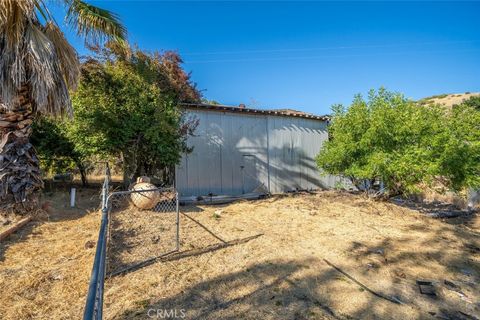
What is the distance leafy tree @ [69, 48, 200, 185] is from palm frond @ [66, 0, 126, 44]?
133 cm

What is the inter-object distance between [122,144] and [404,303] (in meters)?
7.82

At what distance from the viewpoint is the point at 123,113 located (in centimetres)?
844

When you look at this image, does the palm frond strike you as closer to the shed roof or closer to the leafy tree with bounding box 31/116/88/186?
the shed roof

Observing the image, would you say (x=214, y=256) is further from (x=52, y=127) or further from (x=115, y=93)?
(x=52, y=127)

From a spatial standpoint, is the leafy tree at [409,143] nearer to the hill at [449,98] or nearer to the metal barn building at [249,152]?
the metal barn building at [249,152]

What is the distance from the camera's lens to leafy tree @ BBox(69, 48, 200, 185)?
8.24m

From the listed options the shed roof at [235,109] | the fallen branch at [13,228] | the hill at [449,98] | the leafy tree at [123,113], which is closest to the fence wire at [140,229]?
the leafy tree at [123,113]

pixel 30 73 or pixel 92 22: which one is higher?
pixel 92 22

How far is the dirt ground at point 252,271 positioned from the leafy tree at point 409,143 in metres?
1.76

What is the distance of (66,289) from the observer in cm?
377

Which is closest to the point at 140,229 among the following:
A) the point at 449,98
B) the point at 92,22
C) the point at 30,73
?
the point at 30,73

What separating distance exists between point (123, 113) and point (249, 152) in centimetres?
532

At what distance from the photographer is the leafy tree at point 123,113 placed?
8242 millimetres

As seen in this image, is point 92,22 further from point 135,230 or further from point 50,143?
point 50,143
